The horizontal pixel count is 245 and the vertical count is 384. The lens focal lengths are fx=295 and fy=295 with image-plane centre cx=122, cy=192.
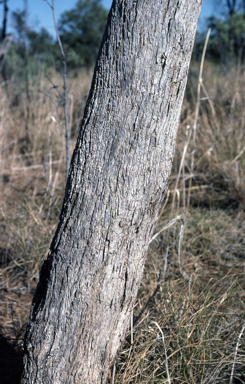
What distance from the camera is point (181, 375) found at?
44.7 inches

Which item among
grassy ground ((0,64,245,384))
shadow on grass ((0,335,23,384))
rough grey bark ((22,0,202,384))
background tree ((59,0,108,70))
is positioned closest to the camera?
rough grey bark ((22,0,202,384))

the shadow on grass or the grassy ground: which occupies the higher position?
the grassy ground

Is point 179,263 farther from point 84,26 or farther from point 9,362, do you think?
point 84,26

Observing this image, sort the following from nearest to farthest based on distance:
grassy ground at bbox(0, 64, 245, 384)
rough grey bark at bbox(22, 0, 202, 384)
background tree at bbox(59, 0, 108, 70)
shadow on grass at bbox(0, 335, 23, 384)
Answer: rough grey bark at bbox(22, 0, 202, 384) < grassy ground at bbox(0, 64, 245, 384) < shadow on grass at bbox(0, 335, 23, 384) < background tree at bbox(59, 0, 108, 70)

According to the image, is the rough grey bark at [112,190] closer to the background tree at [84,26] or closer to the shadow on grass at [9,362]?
the shadow on grass at [9,362]

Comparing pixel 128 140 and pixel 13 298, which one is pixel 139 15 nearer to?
pixel 128 140

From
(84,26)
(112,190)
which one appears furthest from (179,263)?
(84,26)

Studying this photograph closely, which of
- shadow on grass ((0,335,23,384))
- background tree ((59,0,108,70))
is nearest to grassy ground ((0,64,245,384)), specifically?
shadow on grass ((0,335,23,384))

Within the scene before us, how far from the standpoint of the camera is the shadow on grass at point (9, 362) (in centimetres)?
126

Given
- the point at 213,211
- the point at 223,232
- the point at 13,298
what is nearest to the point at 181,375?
the point at 13,298

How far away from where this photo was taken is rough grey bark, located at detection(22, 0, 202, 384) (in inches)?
33.0

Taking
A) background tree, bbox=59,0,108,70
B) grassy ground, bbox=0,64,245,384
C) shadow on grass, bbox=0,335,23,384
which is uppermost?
background tree, bbox=59,0,108,70

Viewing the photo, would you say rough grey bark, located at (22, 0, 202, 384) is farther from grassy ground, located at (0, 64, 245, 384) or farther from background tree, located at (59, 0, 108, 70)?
background tree, located at (59, 0, 108, 70)

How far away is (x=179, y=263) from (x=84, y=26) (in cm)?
2082
